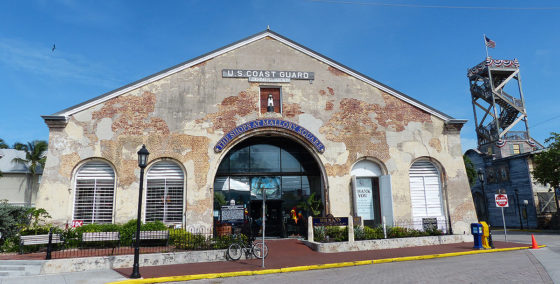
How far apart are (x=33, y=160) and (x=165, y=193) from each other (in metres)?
31.6

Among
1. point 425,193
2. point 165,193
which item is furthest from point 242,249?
point 425,193

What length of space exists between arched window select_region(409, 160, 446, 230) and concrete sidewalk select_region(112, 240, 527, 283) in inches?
105

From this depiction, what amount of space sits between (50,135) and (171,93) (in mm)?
6109

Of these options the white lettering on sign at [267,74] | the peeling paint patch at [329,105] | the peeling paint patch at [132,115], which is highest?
the white lettering on sign at [267,74]

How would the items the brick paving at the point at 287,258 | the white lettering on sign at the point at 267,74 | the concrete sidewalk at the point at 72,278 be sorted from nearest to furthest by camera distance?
the concrete sidewalk at the point at 72,278, the brick paving at the point at 287,258, the white lettering on sign at the point at 267,74

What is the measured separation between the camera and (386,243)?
16.8 metres

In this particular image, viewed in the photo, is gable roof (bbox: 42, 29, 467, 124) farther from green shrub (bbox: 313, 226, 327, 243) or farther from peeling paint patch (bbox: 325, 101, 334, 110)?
green shrub (bbox: 313, 226, 327, 243)

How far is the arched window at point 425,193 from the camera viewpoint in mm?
20422

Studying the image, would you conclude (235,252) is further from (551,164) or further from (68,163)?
(551,164)

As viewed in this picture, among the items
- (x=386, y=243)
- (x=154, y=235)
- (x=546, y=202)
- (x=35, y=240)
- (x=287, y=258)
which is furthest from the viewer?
(x=546, y=202)

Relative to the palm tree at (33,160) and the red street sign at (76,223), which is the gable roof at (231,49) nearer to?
the red street sign at (76,223)

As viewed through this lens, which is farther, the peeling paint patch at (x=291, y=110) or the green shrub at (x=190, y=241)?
the peeling paint patch at (x=291, y=110)

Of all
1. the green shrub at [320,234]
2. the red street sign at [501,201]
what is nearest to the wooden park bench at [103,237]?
the green shrub at [320,234]

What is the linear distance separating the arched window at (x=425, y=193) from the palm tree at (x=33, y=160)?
3648cm
